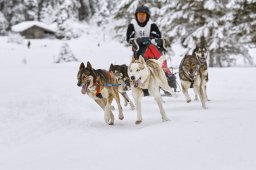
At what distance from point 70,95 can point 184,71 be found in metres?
3.54

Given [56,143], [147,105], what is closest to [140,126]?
[56,143]

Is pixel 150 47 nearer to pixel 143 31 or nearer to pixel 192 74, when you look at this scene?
pixel 143 31

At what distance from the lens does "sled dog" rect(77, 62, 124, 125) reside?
606 centimetres

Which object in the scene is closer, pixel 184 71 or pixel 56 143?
pixel 56 143

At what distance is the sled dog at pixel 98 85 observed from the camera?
6.06 metres

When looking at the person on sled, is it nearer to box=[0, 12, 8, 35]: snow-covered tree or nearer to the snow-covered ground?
the snow-covered ground

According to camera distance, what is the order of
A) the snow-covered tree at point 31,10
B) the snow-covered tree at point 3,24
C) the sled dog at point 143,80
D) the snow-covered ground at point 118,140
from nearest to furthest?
1. the snow-covered ground at point 118,140
2. the sled dog at point 143,80
3. the snow-covered tree at point 3,24
4. the snow-covered tree at point 31,10

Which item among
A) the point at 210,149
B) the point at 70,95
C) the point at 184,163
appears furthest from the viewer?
the point at 70,95

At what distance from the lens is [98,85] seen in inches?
245

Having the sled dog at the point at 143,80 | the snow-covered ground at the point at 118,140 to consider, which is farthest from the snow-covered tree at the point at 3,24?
the sled dog at the point at 143,80

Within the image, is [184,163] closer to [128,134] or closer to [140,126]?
[128,134]

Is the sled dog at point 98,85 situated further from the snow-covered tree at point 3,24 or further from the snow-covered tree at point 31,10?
the snow-covered tree at point 31,10

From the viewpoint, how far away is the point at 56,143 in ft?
17.2

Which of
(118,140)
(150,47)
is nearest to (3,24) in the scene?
(150,47)
